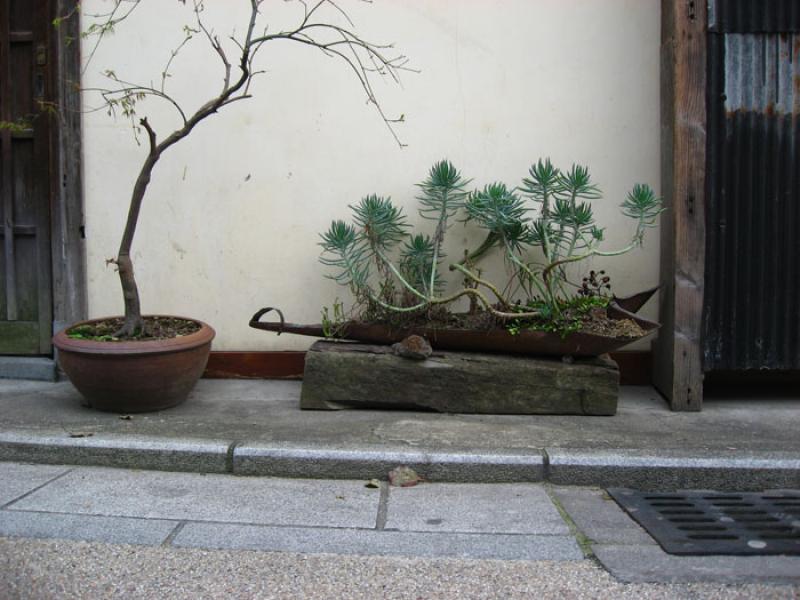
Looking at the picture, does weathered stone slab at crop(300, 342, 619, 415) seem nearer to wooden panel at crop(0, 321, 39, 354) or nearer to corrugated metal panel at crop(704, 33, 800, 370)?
corrugated metal panel at crop(704, 33, 800, 370)

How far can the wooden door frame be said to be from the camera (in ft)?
17.7

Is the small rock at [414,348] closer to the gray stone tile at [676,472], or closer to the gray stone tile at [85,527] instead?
the gray stone tile at [676,472]

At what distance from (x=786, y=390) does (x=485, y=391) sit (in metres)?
2.18

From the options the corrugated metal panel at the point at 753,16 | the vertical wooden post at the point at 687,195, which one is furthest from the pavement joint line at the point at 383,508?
the corrugated metal panel at the point at 753,16

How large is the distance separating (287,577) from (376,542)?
17.6 inches

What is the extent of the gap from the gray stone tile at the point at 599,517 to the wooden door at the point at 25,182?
3825mm

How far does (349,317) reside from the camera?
5.23 metres

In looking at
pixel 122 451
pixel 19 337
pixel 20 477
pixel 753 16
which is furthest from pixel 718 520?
pixel 19 337

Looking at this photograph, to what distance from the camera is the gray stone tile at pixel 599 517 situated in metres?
3.28

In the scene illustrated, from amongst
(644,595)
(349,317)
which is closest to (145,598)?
(644,595)

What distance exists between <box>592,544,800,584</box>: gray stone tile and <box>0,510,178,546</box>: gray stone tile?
1.78 m

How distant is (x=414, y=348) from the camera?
15.3 feet

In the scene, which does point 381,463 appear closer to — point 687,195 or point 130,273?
point 130,273

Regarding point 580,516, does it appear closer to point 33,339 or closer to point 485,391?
point 485,391
